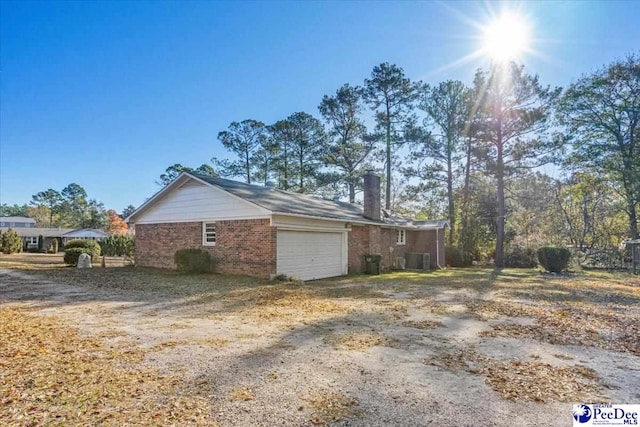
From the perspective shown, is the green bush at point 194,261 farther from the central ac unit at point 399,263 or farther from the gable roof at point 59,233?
the gable roof at point 59,233

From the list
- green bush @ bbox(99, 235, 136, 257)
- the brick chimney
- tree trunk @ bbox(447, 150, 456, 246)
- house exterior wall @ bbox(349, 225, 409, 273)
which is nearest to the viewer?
house exterior wall @ bbox(349, 225, 409, 273)

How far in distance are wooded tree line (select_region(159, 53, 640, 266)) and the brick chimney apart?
29.8 ft

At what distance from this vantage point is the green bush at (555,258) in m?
18.5

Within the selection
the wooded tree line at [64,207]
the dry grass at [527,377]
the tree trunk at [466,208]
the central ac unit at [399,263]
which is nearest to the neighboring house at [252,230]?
the central ac unit at [399,263]

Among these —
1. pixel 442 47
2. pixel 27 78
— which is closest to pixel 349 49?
pixel 442 47

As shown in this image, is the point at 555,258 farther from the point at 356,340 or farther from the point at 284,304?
the point at 356,340

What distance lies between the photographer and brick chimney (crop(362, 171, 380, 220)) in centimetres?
1920

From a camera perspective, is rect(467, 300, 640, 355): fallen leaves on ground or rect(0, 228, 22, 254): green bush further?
rect(0, 228, 22, 254): green bush

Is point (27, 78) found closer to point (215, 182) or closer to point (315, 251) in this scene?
point (215, 182)

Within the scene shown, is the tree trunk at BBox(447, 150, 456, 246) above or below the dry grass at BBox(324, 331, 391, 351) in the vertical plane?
above

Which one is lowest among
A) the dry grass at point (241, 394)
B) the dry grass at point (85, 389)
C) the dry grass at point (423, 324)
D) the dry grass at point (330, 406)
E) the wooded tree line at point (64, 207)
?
the dry grass at point (423, 324)

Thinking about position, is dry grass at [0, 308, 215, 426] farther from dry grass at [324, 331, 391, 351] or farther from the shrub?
the shrub

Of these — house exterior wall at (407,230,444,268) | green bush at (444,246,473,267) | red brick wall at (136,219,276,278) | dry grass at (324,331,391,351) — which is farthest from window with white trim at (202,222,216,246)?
green bush at (444,246,473,267)

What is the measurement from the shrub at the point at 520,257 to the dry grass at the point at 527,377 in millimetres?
22355
